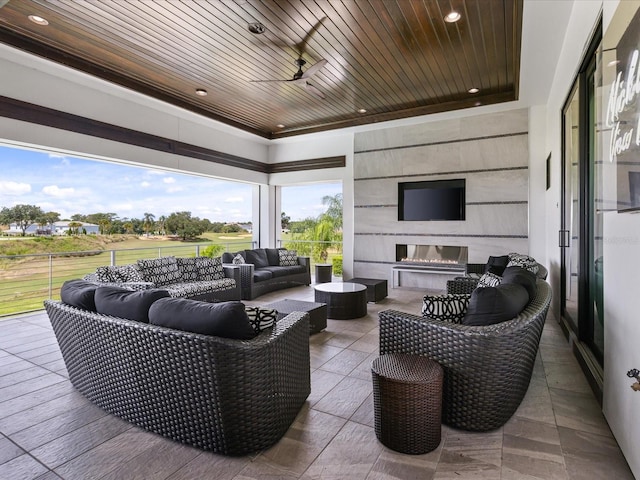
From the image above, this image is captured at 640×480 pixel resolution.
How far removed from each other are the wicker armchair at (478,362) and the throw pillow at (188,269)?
3808 mm

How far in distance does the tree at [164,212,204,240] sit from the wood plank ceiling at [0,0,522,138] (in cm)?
312

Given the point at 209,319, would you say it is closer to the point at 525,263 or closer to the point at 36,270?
the point at 525,263

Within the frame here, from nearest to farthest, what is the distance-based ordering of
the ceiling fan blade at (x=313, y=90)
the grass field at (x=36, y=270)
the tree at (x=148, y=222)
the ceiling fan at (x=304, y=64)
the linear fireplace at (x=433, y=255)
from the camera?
the ceiling fan at (x=304, y=64)
the ceiling fan blade at (x=313, y=90)
the grass field at (x=36, y=270)
the linear fireplace at (x=433, y=255)
the tree at (x=148, y=222)

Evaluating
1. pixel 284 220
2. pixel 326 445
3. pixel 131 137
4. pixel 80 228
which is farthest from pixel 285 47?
pixel 284 220

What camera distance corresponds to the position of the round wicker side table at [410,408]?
1.85m

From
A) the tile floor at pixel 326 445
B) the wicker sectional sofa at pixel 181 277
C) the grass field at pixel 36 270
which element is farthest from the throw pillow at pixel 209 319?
the grass field at pixel 36 270

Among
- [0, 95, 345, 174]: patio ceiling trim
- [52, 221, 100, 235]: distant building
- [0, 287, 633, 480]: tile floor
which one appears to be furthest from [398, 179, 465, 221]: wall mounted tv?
[52, 221, 100, 235]: distant building

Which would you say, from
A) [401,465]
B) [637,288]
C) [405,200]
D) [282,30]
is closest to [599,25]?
[637,288]

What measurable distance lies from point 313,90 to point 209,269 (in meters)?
3.04

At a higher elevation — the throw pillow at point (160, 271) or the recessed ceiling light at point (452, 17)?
the recessed ceiling light at point (452, 17)

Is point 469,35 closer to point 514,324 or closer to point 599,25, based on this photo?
point 599,25

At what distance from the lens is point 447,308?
2.31 m

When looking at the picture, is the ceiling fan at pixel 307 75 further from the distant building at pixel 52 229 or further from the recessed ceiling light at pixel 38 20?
the distant building at pixel 52 229

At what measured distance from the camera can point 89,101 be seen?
495 cm
